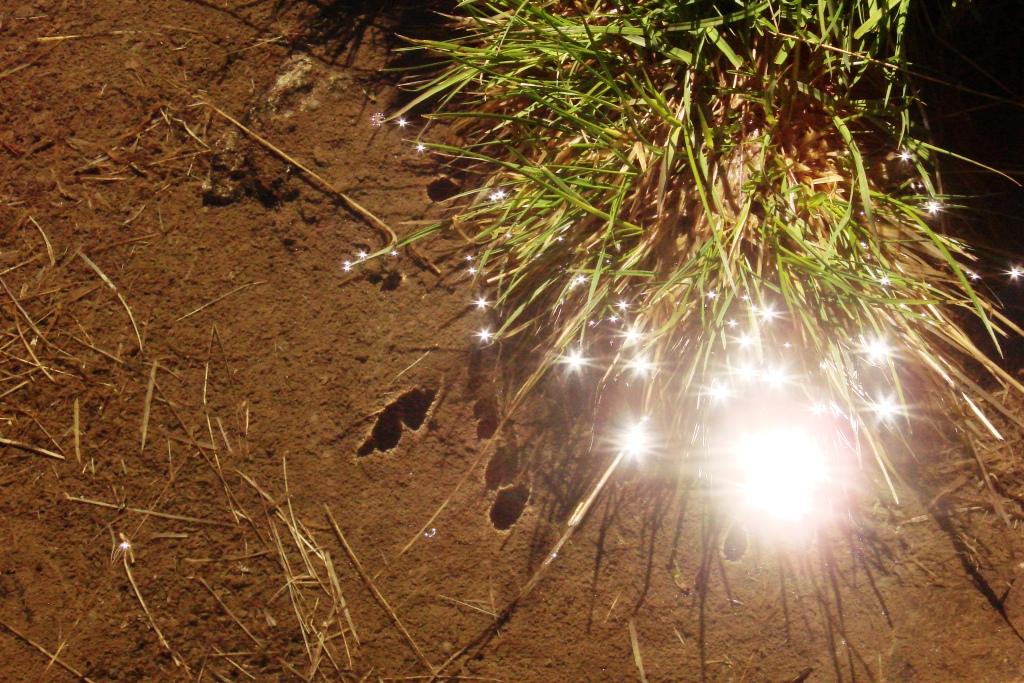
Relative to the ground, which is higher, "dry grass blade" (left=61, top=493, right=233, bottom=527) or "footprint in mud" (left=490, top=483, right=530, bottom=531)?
"footprint in mud" (left=490, top=483, right=530, bottom=531)

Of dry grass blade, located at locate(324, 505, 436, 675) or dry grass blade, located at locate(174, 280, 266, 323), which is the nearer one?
dry grass blade, located at locate(324, 505, 436, 675)

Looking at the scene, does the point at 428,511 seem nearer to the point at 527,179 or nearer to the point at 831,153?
the point at 527,179

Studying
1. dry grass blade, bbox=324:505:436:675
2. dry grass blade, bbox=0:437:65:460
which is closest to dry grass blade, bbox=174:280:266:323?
dry grass blade, bbox=0:437:65:460

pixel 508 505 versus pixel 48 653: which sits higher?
pixel 508 505

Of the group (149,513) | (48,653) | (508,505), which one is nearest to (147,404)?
(149,513)

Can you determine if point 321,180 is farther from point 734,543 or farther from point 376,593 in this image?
point 734,543

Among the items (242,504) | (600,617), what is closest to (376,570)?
(242,504)

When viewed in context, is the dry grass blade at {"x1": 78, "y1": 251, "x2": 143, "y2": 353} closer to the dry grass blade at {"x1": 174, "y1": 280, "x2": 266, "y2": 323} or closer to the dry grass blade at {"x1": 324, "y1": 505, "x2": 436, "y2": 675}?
the dry grass blade at {"x1": 174, "y1": 280, "x2": 266, "y2": 323}
